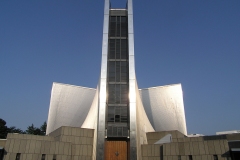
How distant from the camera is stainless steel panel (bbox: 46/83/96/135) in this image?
23594mm

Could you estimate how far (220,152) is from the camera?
39.4 ft

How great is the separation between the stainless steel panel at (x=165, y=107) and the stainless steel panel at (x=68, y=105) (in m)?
6.83

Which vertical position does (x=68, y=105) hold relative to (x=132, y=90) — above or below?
above

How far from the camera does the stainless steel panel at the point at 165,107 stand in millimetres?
→ 23875

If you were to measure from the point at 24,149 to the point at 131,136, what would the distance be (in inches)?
242

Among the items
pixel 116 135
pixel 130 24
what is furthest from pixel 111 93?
pixel 130 24

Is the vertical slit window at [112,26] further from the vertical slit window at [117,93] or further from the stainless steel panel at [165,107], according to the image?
the stainless steel panel at [165,107]

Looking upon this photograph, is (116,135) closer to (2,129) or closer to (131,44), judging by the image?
(131,44)

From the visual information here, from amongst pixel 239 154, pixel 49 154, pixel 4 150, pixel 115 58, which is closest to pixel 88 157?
pixel 49 154

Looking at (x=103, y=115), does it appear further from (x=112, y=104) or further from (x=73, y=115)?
(x=73, y=115)

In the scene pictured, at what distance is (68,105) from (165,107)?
36.2 feet

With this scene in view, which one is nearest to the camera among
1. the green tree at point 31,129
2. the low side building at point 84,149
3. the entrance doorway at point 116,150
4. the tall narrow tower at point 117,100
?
the low side building at point 84,149

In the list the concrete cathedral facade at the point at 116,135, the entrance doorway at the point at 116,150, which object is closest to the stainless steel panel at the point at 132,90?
the concrete cathedral facade at the point at 116,135

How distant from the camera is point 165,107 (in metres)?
25.3
